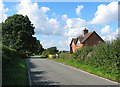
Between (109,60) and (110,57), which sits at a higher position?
(110,57)

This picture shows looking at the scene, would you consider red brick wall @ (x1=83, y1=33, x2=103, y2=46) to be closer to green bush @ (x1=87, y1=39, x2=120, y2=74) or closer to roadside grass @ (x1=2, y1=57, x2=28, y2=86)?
green bush @ (x1=87, y1=39, x2=120, y2=74)

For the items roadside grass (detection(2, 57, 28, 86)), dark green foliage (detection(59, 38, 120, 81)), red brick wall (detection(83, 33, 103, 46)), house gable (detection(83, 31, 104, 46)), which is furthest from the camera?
red brick wall (detection(83, 33, 103, 46))

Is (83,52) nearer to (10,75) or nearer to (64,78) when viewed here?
(64,78)

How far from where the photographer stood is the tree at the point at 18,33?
4257 cm

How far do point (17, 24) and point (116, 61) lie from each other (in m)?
37.5

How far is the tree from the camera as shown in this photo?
42566 millimetres

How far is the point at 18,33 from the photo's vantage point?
42.6 m

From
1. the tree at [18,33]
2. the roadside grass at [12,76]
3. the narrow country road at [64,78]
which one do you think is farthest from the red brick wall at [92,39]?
the roadside grass at [12,76]

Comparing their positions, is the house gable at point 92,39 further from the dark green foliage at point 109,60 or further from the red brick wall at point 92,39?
the dark green foliage at point 109,60

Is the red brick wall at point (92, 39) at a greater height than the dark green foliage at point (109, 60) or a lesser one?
greater

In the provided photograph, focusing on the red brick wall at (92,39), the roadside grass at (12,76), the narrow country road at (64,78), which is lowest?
the narrow country road at (64,78)

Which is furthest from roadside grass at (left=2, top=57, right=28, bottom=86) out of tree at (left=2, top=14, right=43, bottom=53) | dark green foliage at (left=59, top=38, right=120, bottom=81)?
tree at (left=2, top=14, right=43, bottom=53)

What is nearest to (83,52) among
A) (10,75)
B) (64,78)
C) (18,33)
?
(64,78)

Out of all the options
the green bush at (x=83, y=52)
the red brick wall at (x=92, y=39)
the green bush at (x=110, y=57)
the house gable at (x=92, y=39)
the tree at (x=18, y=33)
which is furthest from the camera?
the red brick wall at (x=92, y=39)
